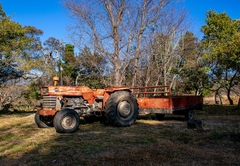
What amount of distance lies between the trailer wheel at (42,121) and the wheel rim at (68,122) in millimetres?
1359

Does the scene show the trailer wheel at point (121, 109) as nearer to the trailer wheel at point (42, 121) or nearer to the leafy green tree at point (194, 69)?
the trailer wheel at point (42, 121)

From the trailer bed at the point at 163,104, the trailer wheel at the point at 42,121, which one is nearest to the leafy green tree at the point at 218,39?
the trailer bed at the point at 163,104

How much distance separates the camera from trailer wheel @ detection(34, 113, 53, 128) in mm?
7988

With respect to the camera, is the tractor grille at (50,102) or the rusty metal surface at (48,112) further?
the tractor grille at (50,102)

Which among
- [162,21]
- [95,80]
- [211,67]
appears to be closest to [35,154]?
[162,21]

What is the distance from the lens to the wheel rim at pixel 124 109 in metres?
7.98

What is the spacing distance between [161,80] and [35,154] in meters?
14.9

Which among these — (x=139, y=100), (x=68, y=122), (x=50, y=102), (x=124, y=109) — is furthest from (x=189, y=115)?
(x=50, y=102)

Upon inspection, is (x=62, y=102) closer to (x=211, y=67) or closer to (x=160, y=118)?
(x=160, y=118)

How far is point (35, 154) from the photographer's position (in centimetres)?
468

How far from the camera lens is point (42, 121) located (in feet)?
26.4

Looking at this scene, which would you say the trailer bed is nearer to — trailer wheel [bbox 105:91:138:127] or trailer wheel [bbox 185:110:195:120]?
trailer wheel [bbox 185:110:195:120]

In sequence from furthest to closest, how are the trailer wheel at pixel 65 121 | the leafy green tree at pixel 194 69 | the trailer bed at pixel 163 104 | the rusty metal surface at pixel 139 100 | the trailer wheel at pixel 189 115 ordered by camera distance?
the leafy green tree at pixel 194 69
the trailer wheel at pixel 189 115
the trailer bed at pixel 163 104
the rusty metal surface at pixel 139 100
the trailer wheel at pixel 65 121

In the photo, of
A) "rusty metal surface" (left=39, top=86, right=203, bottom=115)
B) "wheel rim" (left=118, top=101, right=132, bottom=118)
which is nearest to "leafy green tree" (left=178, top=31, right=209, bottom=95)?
"rusty metal surface" (left=39, top=86, right=203, bottom=115)
